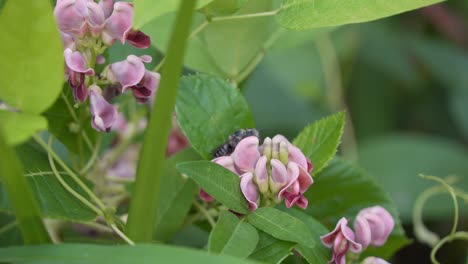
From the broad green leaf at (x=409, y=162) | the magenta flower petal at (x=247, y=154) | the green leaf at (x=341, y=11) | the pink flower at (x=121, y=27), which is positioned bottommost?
the broad green leaf at (x=409, y=162)

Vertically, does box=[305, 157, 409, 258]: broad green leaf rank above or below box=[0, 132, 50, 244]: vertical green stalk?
below

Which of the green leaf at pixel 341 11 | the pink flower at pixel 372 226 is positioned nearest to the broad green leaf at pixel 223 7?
the green leaf at pixel 341 11

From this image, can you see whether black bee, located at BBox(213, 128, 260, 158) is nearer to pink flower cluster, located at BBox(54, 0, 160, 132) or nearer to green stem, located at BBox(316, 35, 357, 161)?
pink flower cluster, located at BBox(54, 0, 160, 132)

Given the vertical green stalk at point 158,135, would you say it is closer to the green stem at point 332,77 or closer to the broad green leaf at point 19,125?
the broad green leaf at point 19,125

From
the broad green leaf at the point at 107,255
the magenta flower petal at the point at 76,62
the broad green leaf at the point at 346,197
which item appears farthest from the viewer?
the broad green leaf at the point at 346,197

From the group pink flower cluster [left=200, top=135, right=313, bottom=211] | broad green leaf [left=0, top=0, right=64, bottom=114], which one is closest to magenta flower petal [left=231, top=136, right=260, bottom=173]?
pink flower cluster [left=200, top=135, right=313, bottom=211]

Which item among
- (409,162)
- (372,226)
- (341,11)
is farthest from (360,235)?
(409,162)

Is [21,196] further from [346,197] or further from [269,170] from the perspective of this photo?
[346,197]

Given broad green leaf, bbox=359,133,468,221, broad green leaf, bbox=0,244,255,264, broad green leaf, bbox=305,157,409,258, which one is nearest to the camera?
broad green leaf, bbox=0,244,255,264
